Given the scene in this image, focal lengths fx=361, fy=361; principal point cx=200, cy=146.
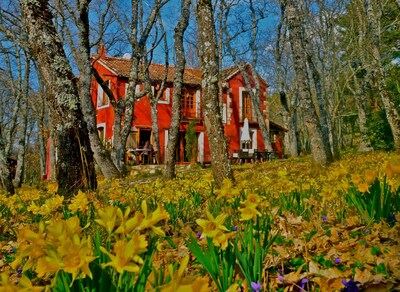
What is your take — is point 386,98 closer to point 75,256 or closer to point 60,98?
point 60,98

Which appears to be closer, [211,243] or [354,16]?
[211,243]

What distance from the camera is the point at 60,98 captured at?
4996 mm

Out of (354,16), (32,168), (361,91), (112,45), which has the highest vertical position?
(354,16)

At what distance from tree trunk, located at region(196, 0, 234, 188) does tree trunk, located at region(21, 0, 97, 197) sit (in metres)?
1.86

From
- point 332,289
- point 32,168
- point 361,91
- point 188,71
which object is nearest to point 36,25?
point 332,289

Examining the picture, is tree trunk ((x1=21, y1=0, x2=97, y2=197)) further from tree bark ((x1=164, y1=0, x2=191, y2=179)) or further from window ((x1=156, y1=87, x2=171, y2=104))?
window ((x1=156, y1=87, x2=171, y2=104))

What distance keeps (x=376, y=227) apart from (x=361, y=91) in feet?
79.9

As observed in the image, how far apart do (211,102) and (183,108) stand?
2095cm

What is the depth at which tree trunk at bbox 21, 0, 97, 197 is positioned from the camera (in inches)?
190

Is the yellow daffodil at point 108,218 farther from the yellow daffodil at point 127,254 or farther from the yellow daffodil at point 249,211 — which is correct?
the yellow daffodil at point 249,211

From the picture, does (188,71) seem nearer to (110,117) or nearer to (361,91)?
(110,117)

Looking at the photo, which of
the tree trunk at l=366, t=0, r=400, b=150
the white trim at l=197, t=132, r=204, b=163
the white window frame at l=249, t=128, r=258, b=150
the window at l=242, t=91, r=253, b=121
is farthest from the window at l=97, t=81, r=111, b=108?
the tree trunk at l=366, t=0, r=400, b=150

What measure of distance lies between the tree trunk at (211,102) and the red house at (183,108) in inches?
656

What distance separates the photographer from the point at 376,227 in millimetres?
2127
